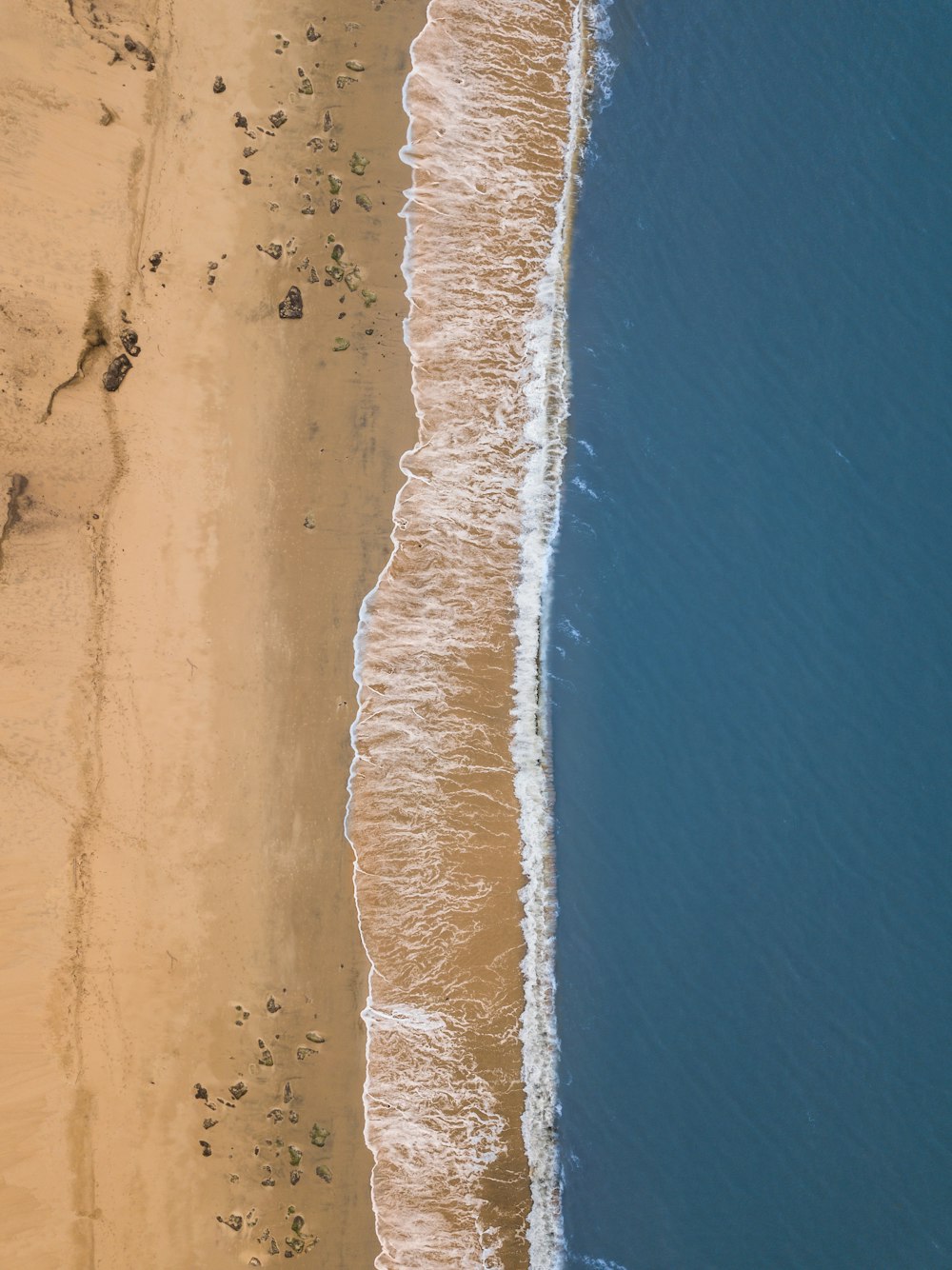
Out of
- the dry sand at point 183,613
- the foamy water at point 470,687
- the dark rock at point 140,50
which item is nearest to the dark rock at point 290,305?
the dry sand at point 183,613

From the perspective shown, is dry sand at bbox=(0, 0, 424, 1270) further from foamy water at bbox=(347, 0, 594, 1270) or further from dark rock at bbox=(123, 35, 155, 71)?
foamy water at bbox=(347, 0, 594, 1270)

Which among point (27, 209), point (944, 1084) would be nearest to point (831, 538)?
point (944, 1084)

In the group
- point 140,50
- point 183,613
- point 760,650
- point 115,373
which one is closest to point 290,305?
point 115,373

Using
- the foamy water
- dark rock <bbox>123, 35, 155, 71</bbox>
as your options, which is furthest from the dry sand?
the foamy water

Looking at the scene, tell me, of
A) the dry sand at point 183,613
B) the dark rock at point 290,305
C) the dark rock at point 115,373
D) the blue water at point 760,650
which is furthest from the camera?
the blue water at point 760,650

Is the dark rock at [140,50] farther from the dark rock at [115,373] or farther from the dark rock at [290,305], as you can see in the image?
the dark rock at [115,373]

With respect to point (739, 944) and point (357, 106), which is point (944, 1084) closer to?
point (739, 944)
